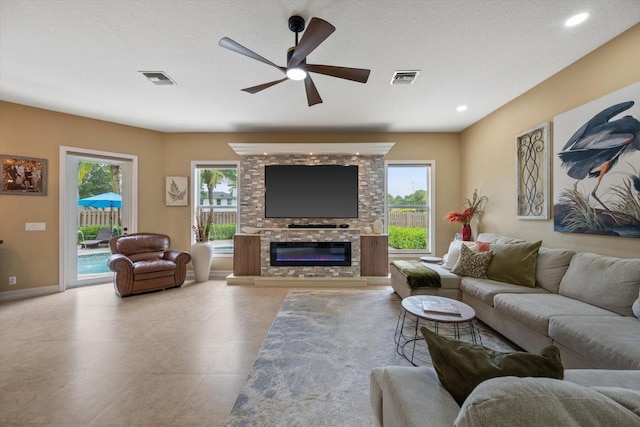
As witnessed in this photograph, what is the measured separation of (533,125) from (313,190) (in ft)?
11.5

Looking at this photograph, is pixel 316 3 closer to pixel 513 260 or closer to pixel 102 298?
pixel 513 260

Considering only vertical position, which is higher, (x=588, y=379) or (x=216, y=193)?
(x=216, y=193)

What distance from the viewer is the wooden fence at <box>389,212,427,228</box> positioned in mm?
5316

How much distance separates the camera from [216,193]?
17.7ft

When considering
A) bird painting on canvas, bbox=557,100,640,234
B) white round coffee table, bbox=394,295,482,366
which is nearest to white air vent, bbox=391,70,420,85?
bird painting on canvas, bbox=557,100,640,234

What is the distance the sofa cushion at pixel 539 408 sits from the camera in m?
0.57

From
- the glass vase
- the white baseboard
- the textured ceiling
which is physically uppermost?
the textured ceiling

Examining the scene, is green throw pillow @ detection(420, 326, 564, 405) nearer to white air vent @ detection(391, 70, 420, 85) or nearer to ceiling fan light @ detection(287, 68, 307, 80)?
ceiling fan light @ detection(287, 68, 307, 80)

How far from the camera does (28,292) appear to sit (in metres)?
3.94

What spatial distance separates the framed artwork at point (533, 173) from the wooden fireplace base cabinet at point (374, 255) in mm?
2123

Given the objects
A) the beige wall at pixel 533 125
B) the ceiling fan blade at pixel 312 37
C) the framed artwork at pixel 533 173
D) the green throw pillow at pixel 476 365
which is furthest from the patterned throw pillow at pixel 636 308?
the ceiling fan blade at pixel 312 37

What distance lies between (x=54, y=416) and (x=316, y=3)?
138 inches

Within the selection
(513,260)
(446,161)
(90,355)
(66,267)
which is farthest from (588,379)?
(66,267)

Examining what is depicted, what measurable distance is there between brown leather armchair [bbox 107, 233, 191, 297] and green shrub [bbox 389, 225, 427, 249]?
404cm
